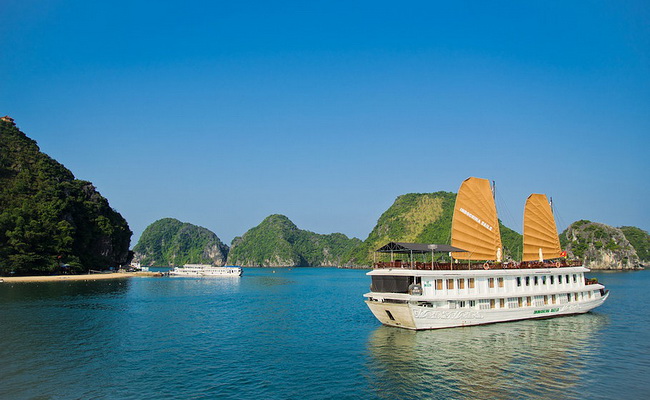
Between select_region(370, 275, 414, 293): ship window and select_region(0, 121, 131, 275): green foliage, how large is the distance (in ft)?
214

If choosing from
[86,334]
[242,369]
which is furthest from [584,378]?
[86,334]

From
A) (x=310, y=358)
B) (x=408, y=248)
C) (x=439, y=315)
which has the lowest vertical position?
(x=310, y=358)

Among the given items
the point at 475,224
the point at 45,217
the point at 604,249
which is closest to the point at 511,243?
the point at 604,249

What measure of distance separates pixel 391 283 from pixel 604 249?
137 meters

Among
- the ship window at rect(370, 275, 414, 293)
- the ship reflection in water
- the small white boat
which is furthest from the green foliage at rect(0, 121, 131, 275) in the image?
the ship reflection in water

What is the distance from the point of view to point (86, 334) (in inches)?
988

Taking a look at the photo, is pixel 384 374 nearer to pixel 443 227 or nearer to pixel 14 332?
pixel 14 332

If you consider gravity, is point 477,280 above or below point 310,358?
above

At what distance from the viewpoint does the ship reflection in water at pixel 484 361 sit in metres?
15.2

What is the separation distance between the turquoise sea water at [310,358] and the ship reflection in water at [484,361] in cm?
6

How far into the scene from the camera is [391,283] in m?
25.6

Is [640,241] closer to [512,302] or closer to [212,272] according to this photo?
[212,272]

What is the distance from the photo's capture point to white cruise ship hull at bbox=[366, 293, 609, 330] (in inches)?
952

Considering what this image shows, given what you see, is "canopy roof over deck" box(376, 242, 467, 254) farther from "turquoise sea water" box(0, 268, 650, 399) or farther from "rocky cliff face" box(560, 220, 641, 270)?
"rocky cliff face" box(560, 220, 641, 270)
